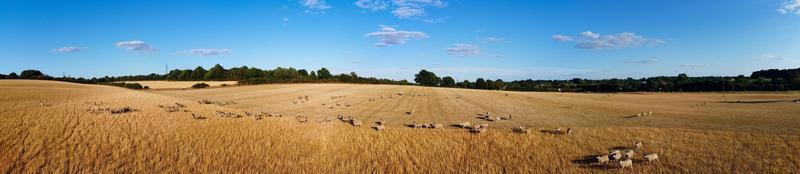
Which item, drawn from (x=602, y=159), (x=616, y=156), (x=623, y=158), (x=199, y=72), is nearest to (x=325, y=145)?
(x=602, y=159)

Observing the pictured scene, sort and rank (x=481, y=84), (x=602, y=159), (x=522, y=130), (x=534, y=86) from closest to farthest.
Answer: (x=602, y=159) < (x=522, y=130) < (x=534, y=86) < (x=481, y=84)

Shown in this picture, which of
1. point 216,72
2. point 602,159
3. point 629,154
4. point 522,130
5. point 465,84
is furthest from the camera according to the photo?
point 465,84

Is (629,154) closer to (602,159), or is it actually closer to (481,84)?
(602,159)

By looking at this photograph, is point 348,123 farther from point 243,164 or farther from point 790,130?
point 790,130

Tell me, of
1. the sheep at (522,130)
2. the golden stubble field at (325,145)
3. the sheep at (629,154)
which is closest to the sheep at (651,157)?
the golden stubble field at (325,145)

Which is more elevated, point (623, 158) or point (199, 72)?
point (199, 72)

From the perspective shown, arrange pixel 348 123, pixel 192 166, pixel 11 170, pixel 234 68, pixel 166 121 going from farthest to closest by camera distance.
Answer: pixel 234 68, pixel 348 123, pixel 166 121, pixel 192 166, pixel 11 170

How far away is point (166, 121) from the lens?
1758 centimetres

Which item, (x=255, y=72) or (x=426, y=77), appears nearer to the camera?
(x=255, y=72)

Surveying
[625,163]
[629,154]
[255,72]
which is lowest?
[625,163]

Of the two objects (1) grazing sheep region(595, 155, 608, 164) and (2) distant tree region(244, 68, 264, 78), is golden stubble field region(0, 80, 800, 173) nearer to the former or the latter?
(1) grazing sheep region(595, 155, 608, 164)

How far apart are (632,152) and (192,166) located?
48.1 ft

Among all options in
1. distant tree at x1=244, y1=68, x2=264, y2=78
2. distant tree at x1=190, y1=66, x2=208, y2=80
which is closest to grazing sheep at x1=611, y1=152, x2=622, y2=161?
distant tree at x1=190, y1=66, x2=208, y2=80

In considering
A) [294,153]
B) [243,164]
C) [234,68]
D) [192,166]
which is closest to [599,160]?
[294,153]
